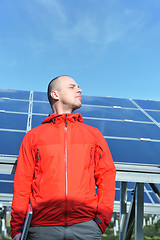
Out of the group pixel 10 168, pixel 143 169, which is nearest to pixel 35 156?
pixel 10 168

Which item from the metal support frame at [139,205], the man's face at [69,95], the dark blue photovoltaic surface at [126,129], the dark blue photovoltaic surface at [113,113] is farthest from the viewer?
the dark blue photovoltaic surface at [113,113]

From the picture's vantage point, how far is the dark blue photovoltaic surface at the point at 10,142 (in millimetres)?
4474

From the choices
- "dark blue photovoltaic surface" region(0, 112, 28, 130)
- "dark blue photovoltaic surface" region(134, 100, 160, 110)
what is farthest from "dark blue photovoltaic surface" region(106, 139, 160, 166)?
"dark blue photovoltaic surface" region(134, 100, 160, 110)

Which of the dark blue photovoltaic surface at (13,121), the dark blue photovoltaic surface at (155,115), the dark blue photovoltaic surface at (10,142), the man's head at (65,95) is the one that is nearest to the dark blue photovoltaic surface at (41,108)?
the dark blue photovoltaic surface at (13,121)

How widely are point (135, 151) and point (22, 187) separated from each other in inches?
114

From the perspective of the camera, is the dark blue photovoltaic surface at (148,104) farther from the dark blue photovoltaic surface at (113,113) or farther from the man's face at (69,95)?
the man's face at (69,95)

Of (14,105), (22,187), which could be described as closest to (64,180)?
(22,187)

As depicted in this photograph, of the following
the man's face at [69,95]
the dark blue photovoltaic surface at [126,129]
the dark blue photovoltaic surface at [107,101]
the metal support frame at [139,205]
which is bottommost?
the metal support frame at [139,205]

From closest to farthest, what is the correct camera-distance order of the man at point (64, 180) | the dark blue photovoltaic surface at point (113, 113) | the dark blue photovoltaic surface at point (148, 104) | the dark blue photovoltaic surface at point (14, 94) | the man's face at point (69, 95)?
the man at point (64, 180), the man's face at point (69, 95), the dark blue photovoltaic surface at point (113, 113), the dark blue photovoltaic surface at point (14, 94), the dark blue photovoltaic surface at point (148, 104)

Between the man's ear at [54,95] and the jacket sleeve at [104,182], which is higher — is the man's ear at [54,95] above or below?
above

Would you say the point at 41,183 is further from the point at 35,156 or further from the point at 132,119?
the point at 132,119

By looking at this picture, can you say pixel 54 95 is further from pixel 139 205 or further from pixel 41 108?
pixel 41 108

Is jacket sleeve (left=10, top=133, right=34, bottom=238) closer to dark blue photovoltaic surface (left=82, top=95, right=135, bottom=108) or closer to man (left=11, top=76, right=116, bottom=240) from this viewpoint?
man (left=11, top=76, right=116, bottom=240)

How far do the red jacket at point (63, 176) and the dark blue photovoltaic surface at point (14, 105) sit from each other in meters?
4.36
